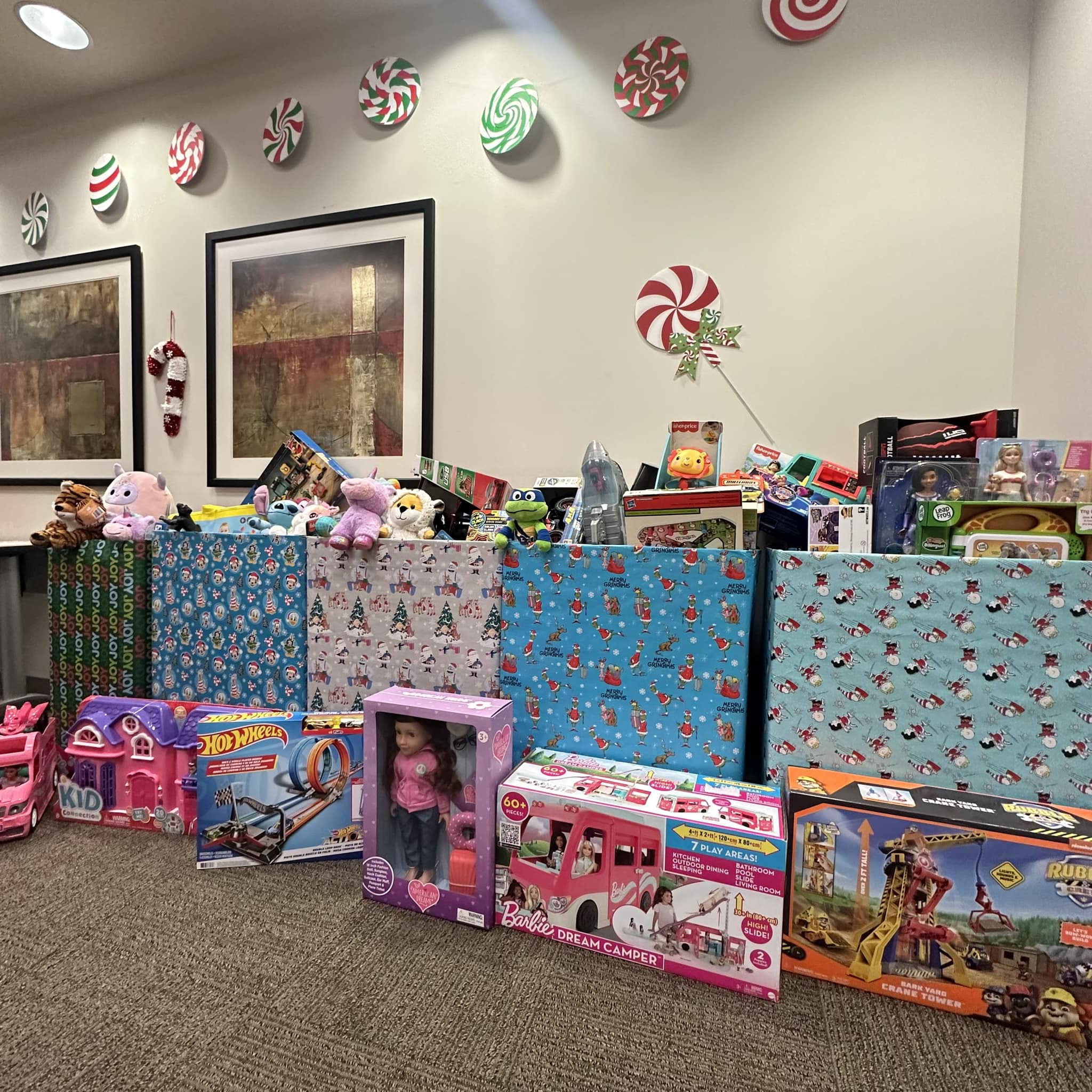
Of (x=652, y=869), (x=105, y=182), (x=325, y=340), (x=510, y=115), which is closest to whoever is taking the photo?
(x=652, y=869)

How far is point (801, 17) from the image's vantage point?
1.52 m

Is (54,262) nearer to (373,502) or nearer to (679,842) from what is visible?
(373,502)

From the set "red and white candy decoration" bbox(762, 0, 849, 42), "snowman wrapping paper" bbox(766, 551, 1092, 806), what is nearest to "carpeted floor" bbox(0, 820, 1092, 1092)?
"snowman wrapping paper" bbox(766, 551, 1092, 806)

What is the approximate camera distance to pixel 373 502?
1490 millimetres

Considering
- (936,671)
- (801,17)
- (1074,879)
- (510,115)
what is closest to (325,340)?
(510,115)

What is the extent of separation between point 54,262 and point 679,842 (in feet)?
9.94

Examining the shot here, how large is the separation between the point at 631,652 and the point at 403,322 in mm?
1317

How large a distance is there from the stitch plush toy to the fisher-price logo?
0.51m

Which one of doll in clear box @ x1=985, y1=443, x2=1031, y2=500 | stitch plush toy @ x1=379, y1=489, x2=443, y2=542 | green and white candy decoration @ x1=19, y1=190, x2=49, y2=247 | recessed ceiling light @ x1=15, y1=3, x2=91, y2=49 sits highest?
recessed ceiling light @ x1=15, y1=3, x2=91, y2=49

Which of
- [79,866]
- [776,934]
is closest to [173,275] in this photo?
[79,866]

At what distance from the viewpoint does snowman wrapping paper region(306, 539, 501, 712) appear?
4.55 ft

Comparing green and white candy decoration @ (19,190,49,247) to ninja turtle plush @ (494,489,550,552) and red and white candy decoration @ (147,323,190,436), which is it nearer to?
red and white candy decoration @ (147,323,190,436)

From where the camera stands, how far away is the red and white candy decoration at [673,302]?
64.5 inches

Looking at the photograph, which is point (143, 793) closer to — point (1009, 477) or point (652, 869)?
point (652, 869)
